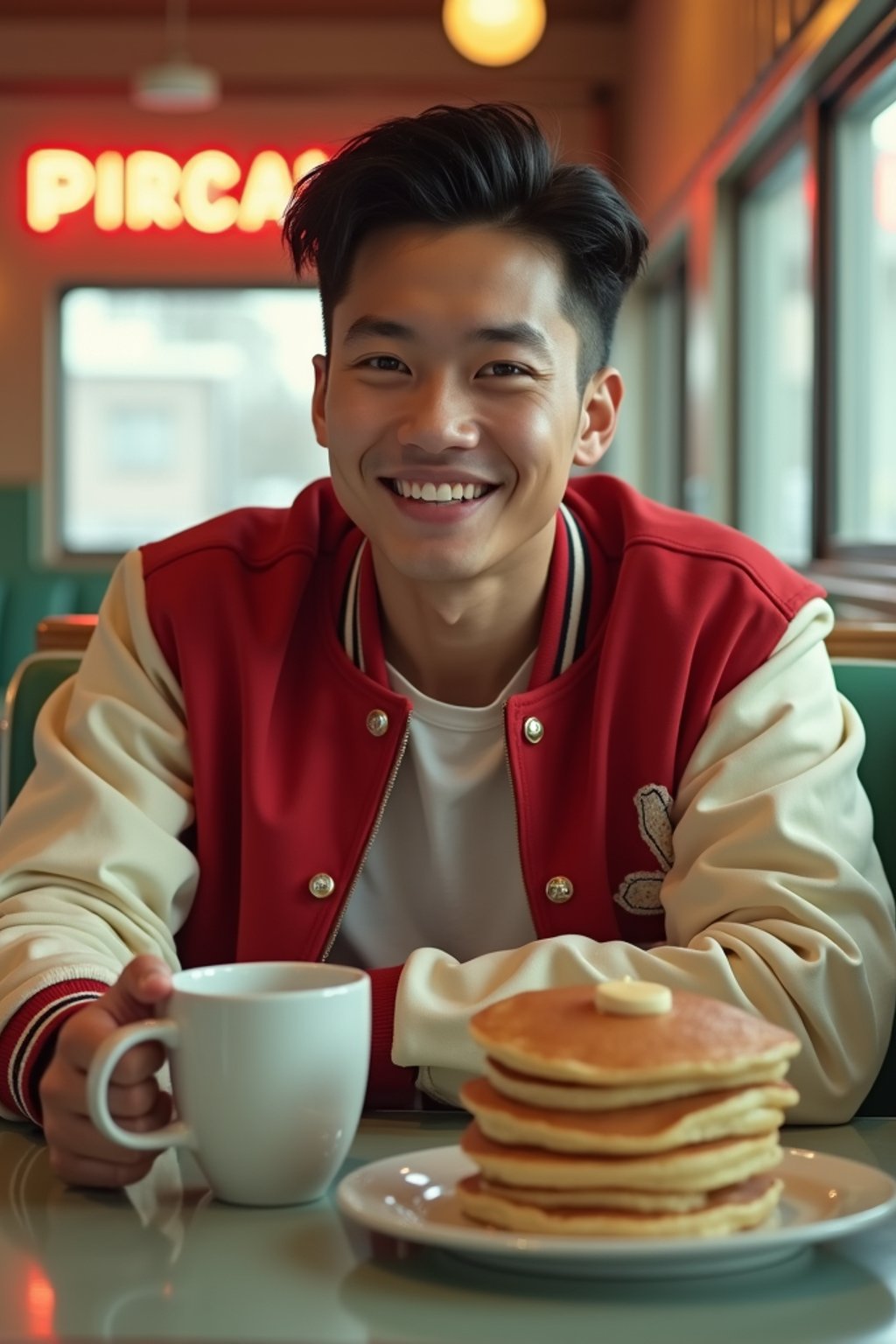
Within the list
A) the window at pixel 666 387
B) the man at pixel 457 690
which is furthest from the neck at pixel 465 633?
the window at pixel 666 387

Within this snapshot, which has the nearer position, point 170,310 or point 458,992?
point 458,992

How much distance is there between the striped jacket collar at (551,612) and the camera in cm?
162

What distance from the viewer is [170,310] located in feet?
26.0

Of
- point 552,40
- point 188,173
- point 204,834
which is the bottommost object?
point 204,834

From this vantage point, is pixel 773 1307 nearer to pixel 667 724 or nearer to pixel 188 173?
pixel 667 724

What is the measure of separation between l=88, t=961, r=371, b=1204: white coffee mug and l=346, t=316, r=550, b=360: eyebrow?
0.71m

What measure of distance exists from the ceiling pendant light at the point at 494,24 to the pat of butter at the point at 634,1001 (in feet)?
16.6

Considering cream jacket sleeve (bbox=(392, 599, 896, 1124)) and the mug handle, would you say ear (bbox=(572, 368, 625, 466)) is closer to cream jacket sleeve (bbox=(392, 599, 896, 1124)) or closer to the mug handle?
cream jacket sleeve (bbox=(392, 599, 896, 1124))

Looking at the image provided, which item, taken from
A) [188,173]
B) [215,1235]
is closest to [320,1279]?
[215,1235]

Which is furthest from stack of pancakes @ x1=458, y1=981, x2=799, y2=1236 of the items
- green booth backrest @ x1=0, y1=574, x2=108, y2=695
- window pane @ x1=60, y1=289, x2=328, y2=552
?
window pane @ x1=60, y1=289, x2=328, y2=552

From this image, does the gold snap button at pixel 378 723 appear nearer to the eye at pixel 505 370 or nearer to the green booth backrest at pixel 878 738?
the eye at pixel 505 370

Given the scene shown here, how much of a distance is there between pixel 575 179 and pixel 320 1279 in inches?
42.0

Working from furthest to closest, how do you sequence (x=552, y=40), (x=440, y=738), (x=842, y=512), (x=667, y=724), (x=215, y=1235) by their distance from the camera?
(x=552, y=40), (x=842, y=512), (x=440, y=738), (x=667, y=724), (x=215, y=1235)

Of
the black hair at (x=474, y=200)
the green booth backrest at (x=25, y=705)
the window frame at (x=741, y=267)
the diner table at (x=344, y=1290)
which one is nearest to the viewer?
the diner table at (x=344, y=1290)
